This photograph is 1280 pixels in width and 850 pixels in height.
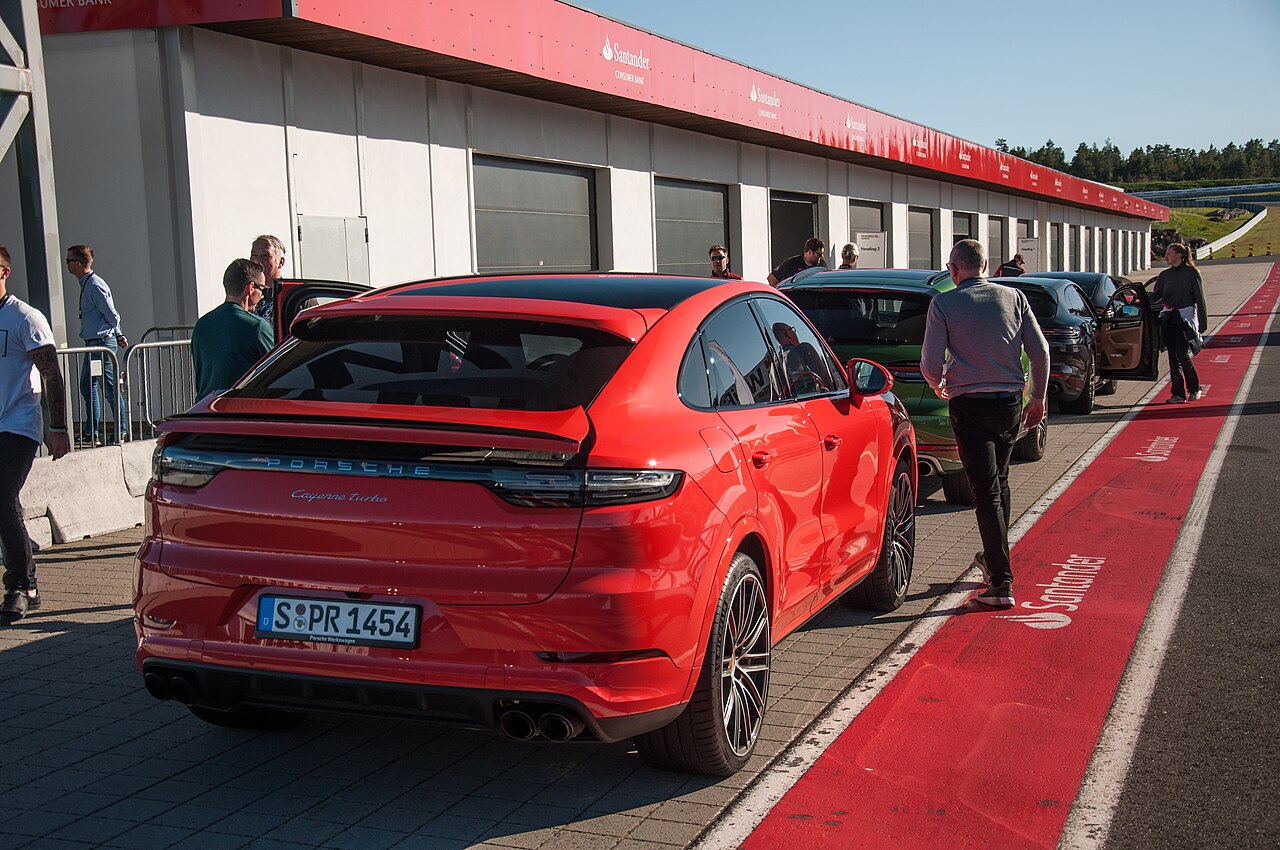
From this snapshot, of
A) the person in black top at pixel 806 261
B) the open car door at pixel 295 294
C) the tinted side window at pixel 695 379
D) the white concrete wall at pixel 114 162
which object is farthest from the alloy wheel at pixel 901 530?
the white concrete wall at pixel 114 162

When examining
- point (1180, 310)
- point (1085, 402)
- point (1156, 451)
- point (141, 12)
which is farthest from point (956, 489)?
point (1180, 310)

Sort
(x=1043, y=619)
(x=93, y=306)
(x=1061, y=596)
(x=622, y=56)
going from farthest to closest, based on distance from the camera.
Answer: (x=622, y=56) < (x=93, y=306) < (x=1061, y=596) < (x=1043, y=619)

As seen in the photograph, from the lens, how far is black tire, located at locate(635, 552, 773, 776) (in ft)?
14.0

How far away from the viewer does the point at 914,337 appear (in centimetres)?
942

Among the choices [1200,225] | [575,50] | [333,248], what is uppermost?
[1200,225]

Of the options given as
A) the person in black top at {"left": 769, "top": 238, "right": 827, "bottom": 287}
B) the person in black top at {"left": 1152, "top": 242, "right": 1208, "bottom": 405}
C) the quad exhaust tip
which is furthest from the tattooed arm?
the person in black top at {"left": 1152, "top": 242, "right": 1208, "bottom": 405}

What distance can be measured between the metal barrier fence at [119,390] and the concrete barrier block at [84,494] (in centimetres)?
18

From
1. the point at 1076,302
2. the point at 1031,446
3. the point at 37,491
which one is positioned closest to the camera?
the point at 37,491

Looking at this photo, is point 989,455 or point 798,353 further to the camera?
point 989,455

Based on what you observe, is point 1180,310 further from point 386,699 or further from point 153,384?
point 386,699

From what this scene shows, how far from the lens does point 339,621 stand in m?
3.90

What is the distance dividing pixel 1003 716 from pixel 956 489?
5.26 metres

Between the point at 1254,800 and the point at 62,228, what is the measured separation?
12159mm

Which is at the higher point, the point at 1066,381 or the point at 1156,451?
the point at 1066,381
